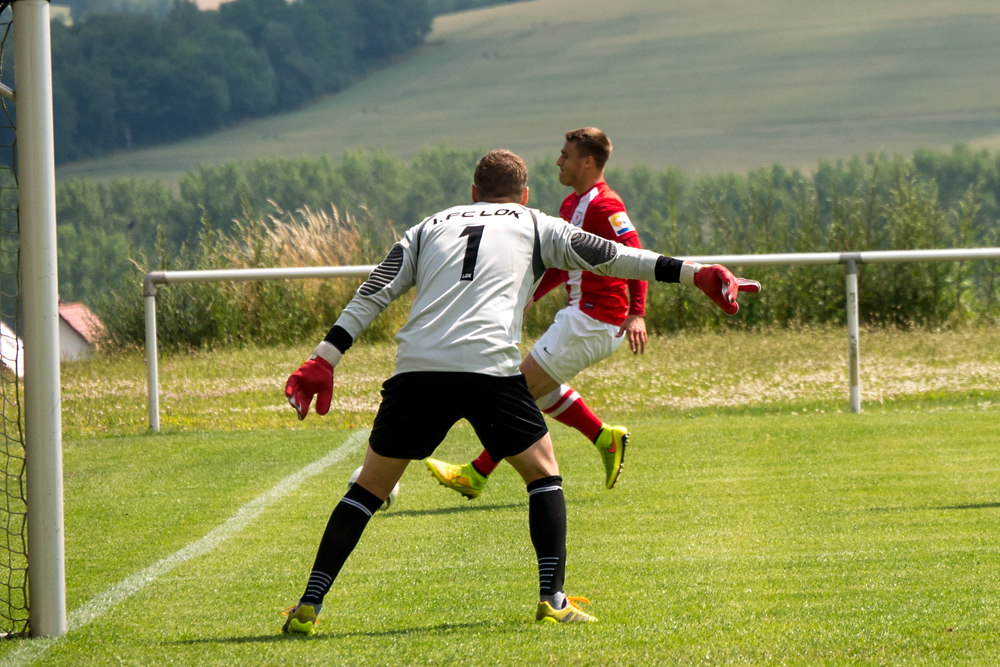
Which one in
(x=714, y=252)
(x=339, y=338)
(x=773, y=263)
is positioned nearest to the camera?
(x=339, y=338)

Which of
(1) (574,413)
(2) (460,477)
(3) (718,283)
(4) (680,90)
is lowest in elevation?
(2) (460,477)

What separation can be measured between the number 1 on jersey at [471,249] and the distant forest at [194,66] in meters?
125

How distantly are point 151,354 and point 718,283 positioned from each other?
6.41 metres

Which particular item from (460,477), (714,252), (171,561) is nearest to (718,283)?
(460,477)

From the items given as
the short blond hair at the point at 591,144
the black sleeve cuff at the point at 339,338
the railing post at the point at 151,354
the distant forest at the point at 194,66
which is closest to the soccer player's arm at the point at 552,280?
the short blond hair at the point at 591,144

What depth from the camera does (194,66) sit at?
126125mm

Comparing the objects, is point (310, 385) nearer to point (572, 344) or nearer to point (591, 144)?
point (572, 344)

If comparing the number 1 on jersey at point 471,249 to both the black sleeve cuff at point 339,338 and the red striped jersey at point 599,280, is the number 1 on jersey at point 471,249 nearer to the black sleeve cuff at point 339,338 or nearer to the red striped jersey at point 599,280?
the black sleeve cuff at point 339,338

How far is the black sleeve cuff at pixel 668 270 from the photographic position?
3.71 metres

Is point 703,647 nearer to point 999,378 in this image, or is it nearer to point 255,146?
point 999,378

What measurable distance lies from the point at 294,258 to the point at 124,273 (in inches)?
90.2

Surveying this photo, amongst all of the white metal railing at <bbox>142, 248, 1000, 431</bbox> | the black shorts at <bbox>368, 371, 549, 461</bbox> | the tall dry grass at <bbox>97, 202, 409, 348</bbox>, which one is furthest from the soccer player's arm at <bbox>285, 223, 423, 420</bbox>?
the tall dry grass at <bbox>97, 202, 409, 348</bbox>

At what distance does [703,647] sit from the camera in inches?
127

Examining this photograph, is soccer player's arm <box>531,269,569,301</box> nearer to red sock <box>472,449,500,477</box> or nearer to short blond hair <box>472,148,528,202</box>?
red sock <box>472,449,500,477</box>
